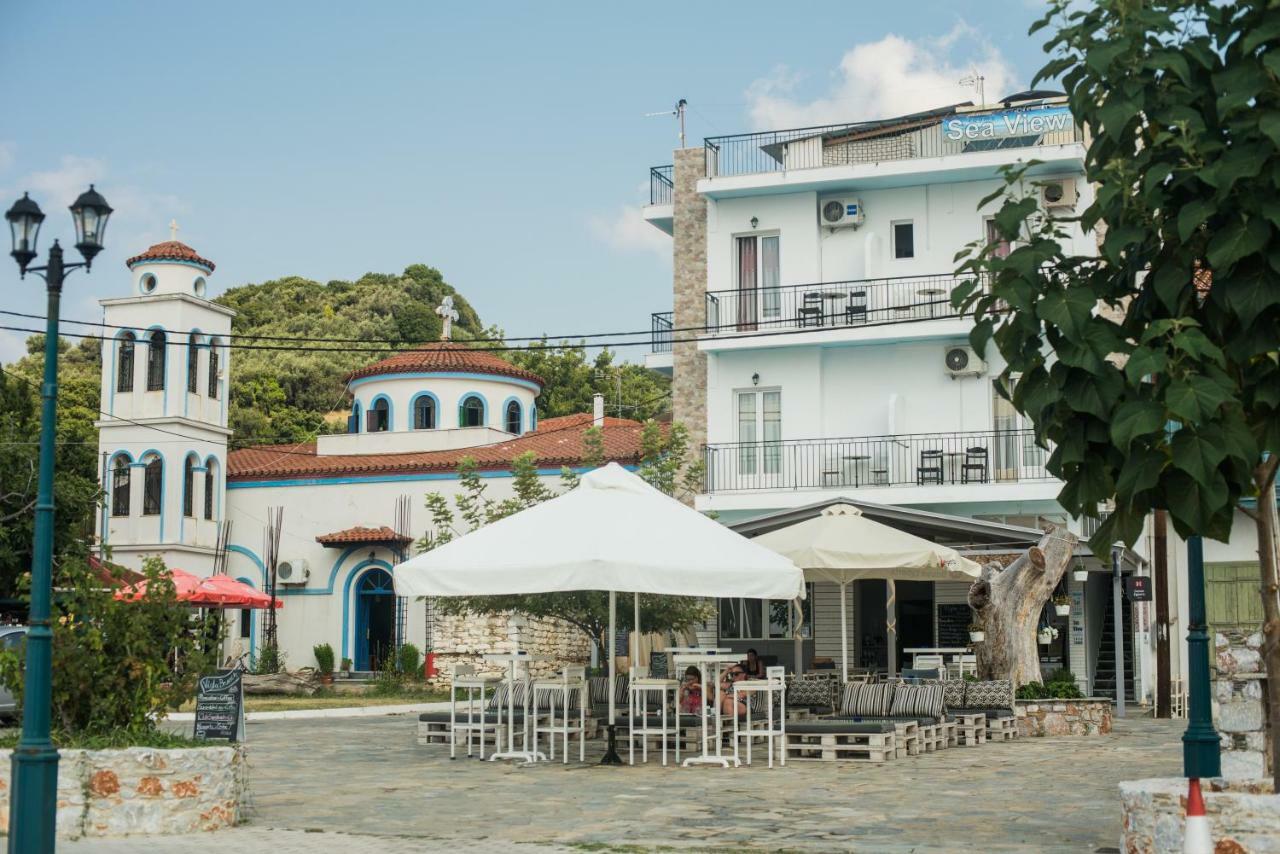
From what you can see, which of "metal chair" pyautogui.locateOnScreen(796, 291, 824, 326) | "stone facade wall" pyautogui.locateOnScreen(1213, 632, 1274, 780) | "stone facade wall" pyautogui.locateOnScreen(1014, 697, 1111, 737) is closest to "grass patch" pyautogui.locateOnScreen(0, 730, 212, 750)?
"stone facade wall" pyautogui.locateOnScreen(1213, 632, 1274, 780)

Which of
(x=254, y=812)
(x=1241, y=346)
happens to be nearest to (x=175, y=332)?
(x=254, y=812)

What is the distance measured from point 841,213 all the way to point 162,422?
55.0ft

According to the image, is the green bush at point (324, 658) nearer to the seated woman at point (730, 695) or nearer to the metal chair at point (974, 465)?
the metal chair at point (974, 465)

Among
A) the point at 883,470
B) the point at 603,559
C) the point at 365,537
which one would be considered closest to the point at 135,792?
the point at 603,559

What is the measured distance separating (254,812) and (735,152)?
66.8ft

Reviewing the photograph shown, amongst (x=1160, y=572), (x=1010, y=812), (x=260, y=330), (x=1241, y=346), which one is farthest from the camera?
(x=260, y=330)

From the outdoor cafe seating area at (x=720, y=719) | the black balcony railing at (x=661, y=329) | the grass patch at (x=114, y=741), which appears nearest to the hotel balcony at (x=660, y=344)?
the black balcony railing at (x=661, y=329)

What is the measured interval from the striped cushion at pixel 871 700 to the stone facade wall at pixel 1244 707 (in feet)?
24.1

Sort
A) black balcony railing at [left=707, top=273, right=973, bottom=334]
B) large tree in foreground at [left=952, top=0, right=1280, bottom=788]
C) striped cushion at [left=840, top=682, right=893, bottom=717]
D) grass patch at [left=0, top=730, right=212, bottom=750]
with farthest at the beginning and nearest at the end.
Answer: black balcony railing at [left=707, top=273, right=973, bottom=334] < striped cushion at [left=840, top=682, right=893, bottom=717] < grass patch at [left=0, top=730, right=212, bottom=750] < large tree in foreground at [left=952, top=0, right=1280, bottom=788]

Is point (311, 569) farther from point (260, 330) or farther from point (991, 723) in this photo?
point (260, 330)

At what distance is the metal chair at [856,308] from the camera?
91.8 ft

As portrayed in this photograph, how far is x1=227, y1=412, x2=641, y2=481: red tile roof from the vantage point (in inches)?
1315

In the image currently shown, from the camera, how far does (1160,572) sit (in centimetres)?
2339

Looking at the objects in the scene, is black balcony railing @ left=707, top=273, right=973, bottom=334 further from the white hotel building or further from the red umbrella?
the red umbrella
